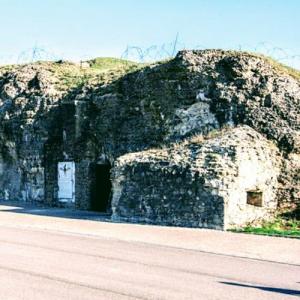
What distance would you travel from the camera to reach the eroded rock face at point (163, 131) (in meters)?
17.3

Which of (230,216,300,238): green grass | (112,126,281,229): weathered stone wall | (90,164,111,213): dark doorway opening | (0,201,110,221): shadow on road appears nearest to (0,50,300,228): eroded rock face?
(112,126,281,229): weathered stone wall

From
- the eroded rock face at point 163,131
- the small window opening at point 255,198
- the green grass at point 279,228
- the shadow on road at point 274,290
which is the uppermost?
the eroded rock face at point 163,131

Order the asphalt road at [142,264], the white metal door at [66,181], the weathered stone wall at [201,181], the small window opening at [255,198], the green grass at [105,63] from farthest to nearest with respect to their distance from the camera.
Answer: the green grass at [105,63] < the white metal door at [66,181] < the small window opening at [255,198] < the weathered stone wall at [201,181] < the asphalt road at [142,264]

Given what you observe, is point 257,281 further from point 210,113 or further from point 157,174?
point 210,113

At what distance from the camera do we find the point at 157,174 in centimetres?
1761

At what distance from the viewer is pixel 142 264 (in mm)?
10227

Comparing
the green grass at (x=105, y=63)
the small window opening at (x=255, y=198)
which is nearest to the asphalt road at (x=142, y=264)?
the small window opening at (x=255, y=198)

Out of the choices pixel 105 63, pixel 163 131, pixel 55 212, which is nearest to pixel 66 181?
pixel 55 212

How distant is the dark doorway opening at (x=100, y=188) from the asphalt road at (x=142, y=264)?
688 cm

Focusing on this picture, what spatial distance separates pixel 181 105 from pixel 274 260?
1109cm

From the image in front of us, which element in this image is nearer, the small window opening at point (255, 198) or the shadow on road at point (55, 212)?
the small window opening at point (255, 198)

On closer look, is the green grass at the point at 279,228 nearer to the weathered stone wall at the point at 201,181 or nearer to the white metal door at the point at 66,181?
the weathered stone wall at the point at 201,181

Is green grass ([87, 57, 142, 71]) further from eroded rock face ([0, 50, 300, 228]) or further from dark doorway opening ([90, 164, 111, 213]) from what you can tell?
dark doorway opening ([90, 164, 111, 213])

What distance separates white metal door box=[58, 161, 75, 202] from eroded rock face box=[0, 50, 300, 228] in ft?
1.08
